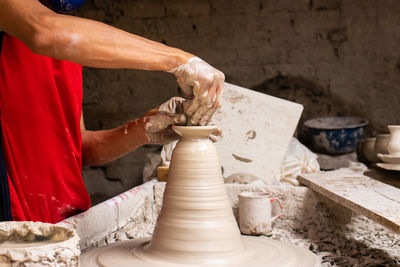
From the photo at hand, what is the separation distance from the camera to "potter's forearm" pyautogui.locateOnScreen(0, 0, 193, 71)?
134 centimetres

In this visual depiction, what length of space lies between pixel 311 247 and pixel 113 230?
888mm

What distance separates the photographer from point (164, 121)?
1.85m

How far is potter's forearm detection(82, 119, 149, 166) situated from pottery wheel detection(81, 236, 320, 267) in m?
0.46

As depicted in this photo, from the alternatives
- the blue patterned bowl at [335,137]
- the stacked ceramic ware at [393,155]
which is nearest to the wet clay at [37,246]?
the stacked ceramic ware at [393,155]

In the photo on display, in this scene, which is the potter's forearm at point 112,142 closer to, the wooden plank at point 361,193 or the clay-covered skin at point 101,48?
the clay-covered skin at point 101,48

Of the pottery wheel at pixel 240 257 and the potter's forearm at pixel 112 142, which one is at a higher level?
the potter's forearm at pixel 112 142

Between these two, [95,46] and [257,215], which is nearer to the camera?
[95,46]

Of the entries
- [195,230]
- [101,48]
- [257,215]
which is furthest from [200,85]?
[257,215]

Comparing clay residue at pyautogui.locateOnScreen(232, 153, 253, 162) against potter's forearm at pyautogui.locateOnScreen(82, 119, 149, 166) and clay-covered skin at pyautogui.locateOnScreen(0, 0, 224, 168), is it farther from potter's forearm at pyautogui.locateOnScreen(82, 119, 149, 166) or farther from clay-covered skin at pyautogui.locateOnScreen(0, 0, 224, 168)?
clay-covered skin at pyautogui.locateOnScreen(0, 0, 224, 168)

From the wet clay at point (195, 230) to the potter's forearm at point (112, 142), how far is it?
1.33 ft

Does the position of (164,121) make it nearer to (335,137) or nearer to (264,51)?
(335,137)

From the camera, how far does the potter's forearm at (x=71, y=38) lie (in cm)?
→ 134

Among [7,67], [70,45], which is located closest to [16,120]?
[7,67]

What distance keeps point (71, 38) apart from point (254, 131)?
2.07 metres
